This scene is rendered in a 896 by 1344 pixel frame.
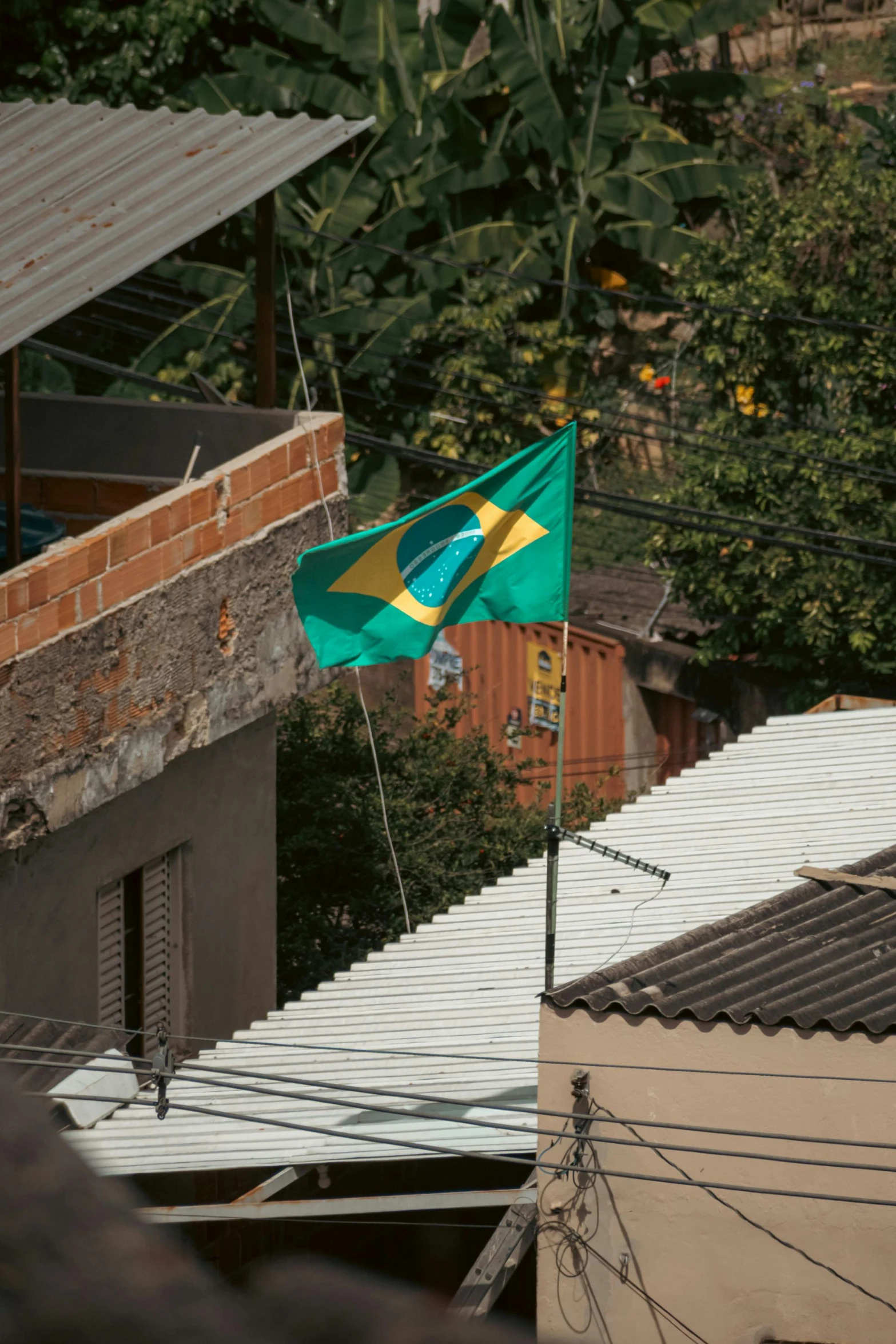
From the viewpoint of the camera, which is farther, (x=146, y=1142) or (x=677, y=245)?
(x=677, y=245)

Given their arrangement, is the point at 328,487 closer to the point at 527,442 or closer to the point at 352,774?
the point at 352,774

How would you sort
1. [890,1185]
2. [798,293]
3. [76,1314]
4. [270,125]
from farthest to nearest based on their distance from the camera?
[798,293], [270,125], [890,1185], [76,1314]

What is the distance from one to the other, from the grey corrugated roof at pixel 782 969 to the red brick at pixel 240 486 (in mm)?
3833

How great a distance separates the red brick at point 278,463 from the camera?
408 inches

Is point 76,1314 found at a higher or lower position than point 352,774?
lower

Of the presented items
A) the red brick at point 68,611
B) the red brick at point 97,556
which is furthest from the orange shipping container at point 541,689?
the red brick at point 68,611

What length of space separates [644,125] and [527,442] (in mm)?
4569

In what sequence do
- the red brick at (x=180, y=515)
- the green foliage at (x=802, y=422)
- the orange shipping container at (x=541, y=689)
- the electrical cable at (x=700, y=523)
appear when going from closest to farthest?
the red brick at (x=180, y=515) → the electrical cable at (x=700, y=523) → the green foliage at (x=802, y=422) → the orange shipping container at (x=541, y=689)

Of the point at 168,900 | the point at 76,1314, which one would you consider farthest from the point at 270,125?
the point at 76,1314

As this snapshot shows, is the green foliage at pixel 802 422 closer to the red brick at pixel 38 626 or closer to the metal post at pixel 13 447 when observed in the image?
the metal post at pixel 13 447

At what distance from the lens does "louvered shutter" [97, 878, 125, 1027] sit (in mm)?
9969

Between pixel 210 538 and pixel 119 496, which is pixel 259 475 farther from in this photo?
pixel 119 496

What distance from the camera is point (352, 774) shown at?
17.0 meters

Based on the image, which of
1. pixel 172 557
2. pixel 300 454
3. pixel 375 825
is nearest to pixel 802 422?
pixel 375 825
